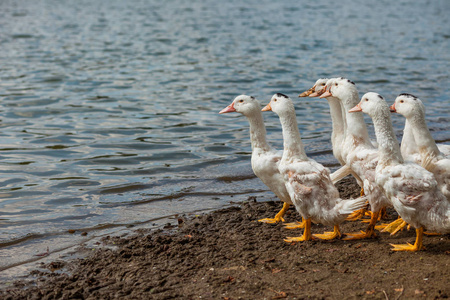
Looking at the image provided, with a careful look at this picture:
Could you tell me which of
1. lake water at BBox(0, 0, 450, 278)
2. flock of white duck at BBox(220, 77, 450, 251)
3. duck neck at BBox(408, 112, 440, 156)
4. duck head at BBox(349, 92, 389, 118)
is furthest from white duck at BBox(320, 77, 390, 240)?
lake water at BBox(0, 0, 450, 278)

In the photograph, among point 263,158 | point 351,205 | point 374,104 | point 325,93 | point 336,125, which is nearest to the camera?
point 351,205

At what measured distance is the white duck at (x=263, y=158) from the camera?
6508 mm

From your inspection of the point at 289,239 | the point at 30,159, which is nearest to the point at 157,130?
the point at 30,159

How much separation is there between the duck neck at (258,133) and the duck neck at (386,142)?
62.5 inches

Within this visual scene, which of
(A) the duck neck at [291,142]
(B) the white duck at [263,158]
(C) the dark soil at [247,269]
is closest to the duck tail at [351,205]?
(C) the dark soil at [247,269]

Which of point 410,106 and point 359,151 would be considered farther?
point 359,151

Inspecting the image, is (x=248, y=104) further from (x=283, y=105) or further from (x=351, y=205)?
(x=351, y=205)

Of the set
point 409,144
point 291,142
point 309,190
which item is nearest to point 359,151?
point 409,144

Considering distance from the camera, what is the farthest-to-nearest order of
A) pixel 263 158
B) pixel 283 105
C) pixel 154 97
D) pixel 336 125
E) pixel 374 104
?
1. pixel 154 97
2. pixel 336 125
3. pixel 263 158
4. pixel 283 105
5. pixel 374 104

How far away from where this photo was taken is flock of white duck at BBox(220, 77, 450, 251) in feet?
17.2

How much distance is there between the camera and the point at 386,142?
217 inches

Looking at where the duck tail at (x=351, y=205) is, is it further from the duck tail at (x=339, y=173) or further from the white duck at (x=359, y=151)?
the duck tail at (x=339, y=173)

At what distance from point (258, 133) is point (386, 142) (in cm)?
180

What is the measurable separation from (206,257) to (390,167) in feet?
7.03
